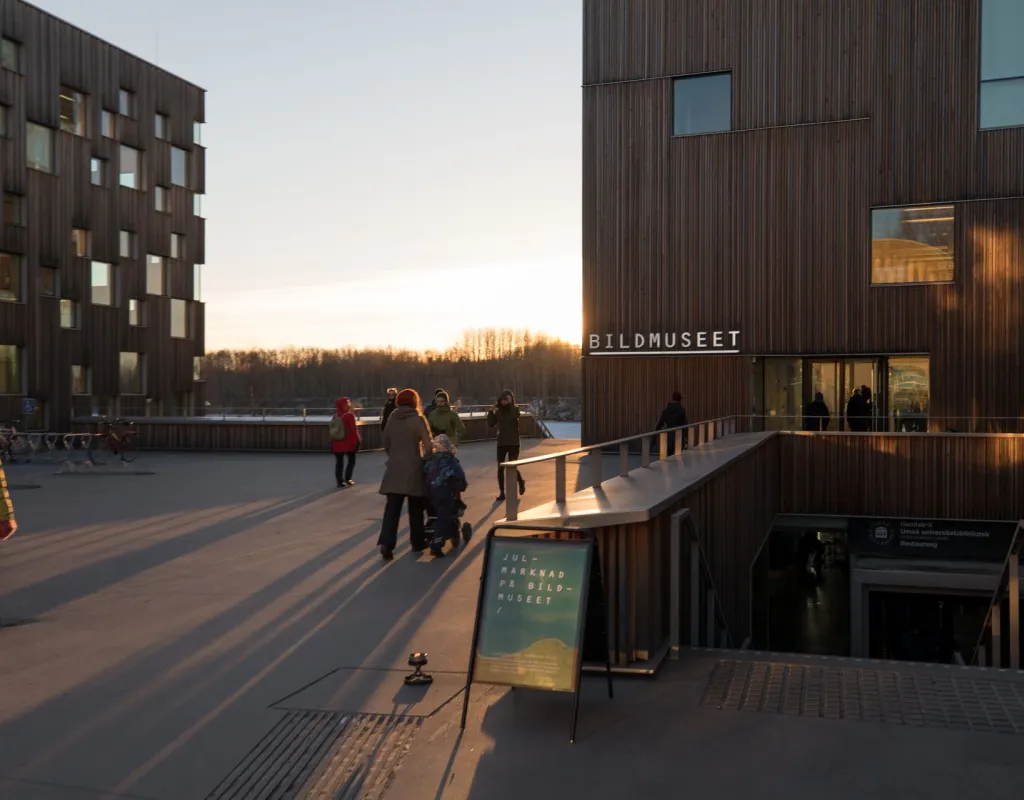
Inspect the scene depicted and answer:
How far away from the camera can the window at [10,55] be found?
3048 centimetres

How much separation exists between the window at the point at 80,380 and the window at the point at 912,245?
2539 cm

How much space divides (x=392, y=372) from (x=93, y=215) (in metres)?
95.4

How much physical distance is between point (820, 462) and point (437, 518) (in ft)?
29.7

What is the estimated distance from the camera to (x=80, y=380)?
3438 cm

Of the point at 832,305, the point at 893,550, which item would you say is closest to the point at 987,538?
the point at 893,550

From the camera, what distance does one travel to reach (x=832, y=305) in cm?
2294

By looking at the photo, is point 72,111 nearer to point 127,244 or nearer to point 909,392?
point 127,244

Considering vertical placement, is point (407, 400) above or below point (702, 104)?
below

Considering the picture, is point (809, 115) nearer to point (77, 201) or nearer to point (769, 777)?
point (769, 777)

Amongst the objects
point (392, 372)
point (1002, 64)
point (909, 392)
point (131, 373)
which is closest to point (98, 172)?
point (131, 373)

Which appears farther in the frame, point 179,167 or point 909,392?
point 179,167

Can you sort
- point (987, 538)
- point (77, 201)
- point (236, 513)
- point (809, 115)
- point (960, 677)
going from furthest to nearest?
point (77, 201) < point (809, 115) < point (987, 538) < point (236, 513) < point (960, 677)

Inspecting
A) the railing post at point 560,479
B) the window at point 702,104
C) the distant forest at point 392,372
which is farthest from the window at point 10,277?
the distant forest at point 392,372

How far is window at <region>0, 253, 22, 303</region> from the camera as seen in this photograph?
30938 millimetres
